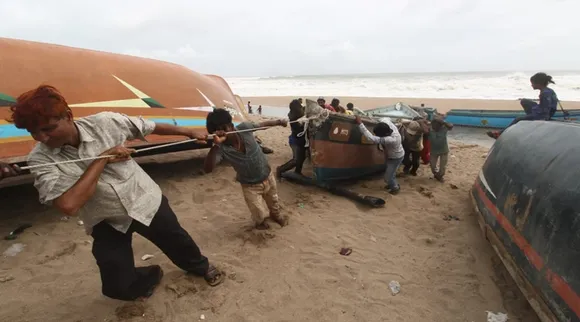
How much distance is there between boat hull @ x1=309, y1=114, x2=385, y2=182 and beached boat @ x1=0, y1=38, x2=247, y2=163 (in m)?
2.23

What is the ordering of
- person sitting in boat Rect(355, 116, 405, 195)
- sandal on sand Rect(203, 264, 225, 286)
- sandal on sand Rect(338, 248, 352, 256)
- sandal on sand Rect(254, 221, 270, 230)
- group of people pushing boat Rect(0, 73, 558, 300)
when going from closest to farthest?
1. group of people pushing boat Rect(0, 73, 558, 300)
2. sandal on sand Rect(203, 264, 225, 286)
3. sandal on sand Rect(338, 248, 352, 256)
4. sandal on sand Rect(254, 221, 270, 230)
5. person sitting in boat Rect(355, 116, 405, 195)

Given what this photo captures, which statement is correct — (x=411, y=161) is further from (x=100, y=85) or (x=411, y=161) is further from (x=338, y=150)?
(x=100, y=85)

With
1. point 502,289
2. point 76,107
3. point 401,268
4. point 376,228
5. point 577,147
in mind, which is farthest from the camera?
point 76,107

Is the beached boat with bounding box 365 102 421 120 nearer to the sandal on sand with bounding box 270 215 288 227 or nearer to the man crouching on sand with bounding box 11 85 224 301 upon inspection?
the sandal on sand with bounding box 270 215 288 227

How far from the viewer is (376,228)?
424 cm

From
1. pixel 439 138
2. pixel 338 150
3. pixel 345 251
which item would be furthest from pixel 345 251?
pixel 439 138

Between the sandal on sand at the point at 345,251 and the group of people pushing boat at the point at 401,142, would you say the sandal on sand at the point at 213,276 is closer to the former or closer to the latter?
the sandal on sand at the point at 345,251

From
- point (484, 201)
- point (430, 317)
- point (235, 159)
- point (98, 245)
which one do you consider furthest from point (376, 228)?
point (98, 245)

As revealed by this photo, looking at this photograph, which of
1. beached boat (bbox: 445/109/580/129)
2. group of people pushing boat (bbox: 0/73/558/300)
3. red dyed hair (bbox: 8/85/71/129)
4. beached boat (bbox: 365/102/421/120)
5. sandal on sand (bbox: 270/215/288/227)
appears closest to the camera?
red dyed hair (bbox: 8/85/71/129)

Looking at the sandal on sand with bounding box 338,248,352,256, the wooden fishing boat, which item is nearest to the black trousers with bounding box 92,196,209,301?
the sandal on sand with bounding box 338,248,352,256

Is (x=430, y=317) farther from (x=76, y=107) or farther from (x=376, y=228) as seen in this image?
(x=76, y=107)

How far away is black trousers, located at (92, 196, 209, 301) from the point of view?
2338 mm

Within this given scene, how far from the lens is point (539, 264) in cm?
240

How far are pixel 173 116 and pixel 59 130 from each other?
394cm
